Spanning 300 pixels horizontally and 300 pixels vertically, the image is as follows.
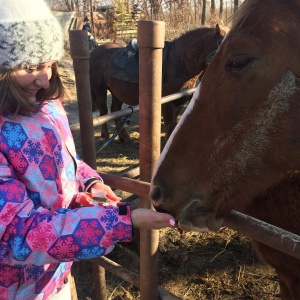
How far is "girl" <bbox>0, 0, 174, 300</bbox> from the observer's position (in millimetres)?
1064

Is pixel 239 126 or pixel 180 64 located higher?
pixel 239 126

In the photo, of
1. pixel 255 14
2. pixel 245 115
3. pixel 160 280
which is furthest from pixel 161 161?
pixel 160 280

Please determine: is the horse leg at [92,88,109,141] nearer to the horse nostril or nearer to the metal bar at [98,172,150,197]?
the metal bar at [98,172,150,197]

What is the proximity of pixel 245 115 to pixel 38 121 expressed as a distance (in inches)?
28.9

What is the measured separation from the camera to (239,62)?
1149 millimetres

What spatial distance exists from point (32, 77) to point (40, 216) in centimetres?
49

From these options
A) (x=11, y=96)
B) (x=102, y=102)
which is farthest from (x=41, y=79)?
(x=102, y=102)

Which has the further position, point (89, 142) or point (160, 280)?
point (160, 280)

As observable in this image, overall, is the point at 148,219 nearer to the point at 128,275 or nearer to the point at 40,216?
the point at 40,216

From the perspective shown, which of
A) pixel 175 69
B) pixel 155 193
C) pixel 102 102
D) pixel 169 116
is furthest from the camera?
pixel 102 102

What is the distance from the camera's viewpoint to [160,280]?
2674 mm

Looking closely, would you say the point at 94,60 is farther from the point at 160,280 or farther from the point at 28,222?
the point at 28,222

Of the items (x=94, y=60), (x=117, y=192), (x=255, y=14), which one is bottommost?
(x=117, y=192)

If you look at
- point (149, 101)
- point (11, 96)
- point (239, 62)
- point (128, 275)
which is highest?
point (239, 62)
